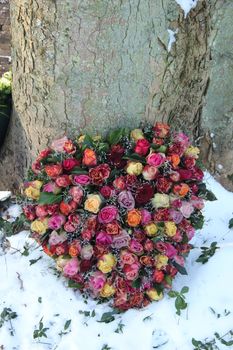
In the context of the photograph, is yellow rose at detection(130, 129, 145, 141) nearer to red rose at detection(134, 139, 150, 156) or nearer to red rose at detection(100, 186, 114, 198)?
red rose at detection(134, 139, 150, 156)

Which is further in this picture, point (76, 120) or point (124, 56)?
point (76, 120)

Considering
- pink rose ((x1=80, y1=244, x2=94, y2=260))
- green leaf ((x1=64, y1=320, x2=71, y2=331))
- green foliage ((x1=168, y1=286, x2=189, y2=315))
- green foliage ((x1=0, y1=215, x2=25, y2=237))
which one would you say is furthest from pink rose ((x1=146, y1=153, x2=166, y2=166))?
green foliage ((x1=0, y1=215, x2=25, y2=237))

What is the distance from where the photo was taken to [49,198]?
2010 mm

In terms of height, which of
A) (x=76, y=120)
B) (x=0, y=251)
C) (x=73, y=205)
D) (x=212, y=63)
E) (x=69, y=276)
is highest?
(x=212, y=63)

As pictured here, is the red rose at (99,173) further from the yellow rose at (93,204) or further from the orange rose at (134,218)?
the orange rose at (134,218)

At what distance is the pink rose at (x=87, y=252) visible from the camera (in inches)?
78.6

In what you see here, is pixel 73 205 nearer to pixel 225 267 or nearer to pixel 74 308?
pixel 74 308

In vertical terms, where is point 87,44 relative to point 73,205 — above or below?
above

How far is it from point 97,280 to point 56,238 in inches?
9.7

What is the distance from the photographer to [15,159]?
106 inches

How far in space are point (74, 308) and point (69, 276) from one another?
0.53ft

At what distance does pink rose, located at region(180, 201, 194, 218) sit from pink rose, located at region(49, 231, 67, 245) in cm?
51

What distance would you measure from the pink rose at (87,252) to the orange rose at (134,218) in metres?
0.20

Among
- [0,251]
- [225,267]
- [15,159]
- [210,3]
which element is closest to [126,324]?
[225,267]
